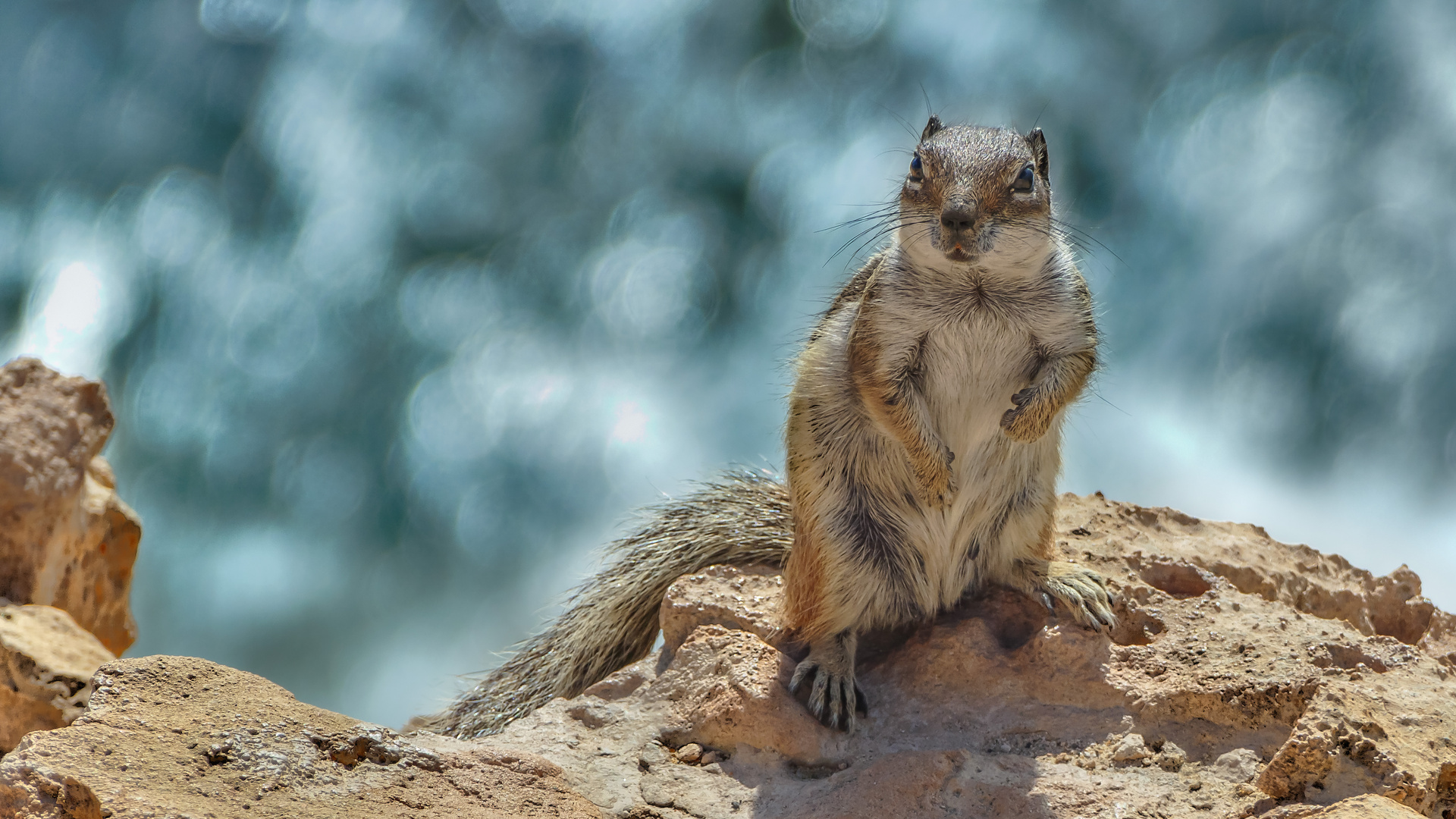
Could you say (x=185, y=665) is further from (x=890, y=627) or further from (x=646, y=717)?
(x=890, y=627)

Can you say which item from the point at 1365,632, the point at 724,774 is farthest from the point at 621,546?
the point at 1365,632

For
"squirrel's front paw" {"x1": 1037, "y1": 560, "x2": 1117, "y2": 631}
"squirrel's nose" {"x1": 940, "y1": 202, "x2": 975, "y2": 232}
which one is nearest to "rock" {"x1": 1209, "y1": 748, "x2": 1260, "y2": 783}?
"squirrel's front paw" {"x1": 1037, "y1": 560, "x2": 1117, "y2": 631}

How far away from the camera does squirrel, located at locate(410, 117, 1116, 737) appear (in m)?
3.33

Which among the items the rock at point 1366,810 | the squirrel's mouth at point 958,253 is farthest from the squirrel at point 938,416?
the rock at point 1366,810

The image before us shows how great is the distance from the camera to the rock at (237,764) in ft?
7.17

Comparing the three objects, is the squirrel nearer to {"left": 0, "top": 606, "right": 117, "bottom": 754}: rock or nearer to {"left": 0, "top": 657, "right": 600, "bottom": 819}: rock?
{"left": 0, "top": 657, "right": 600, "bottom": 819}: rock

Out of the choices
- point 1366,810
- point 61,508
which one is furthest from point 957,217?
point 61,508

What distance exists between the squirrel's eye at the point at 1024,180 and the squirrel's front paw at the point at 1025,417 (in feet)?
1.86

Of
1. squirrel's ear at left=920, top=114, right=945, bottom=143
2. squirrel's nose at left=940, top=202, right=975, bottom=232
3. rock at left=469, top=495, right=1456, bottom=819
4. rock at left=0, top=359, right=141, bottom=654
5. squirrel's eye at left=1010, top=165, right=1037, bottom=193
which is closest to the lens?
rock at left=469, top=495, right=1456, bottom=819

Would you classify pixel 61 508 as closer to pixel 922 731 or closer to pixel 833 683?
pixel 833 683

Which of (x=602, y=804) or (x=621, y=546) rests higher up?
(x=621, y=546)

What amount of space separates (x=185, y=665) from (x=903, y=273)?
2.21 meters

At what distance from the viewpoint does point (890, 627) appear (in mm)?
3703

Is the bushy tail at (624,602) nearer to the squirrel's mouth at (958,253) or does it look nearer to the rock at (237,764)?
the rock at (237,764)
